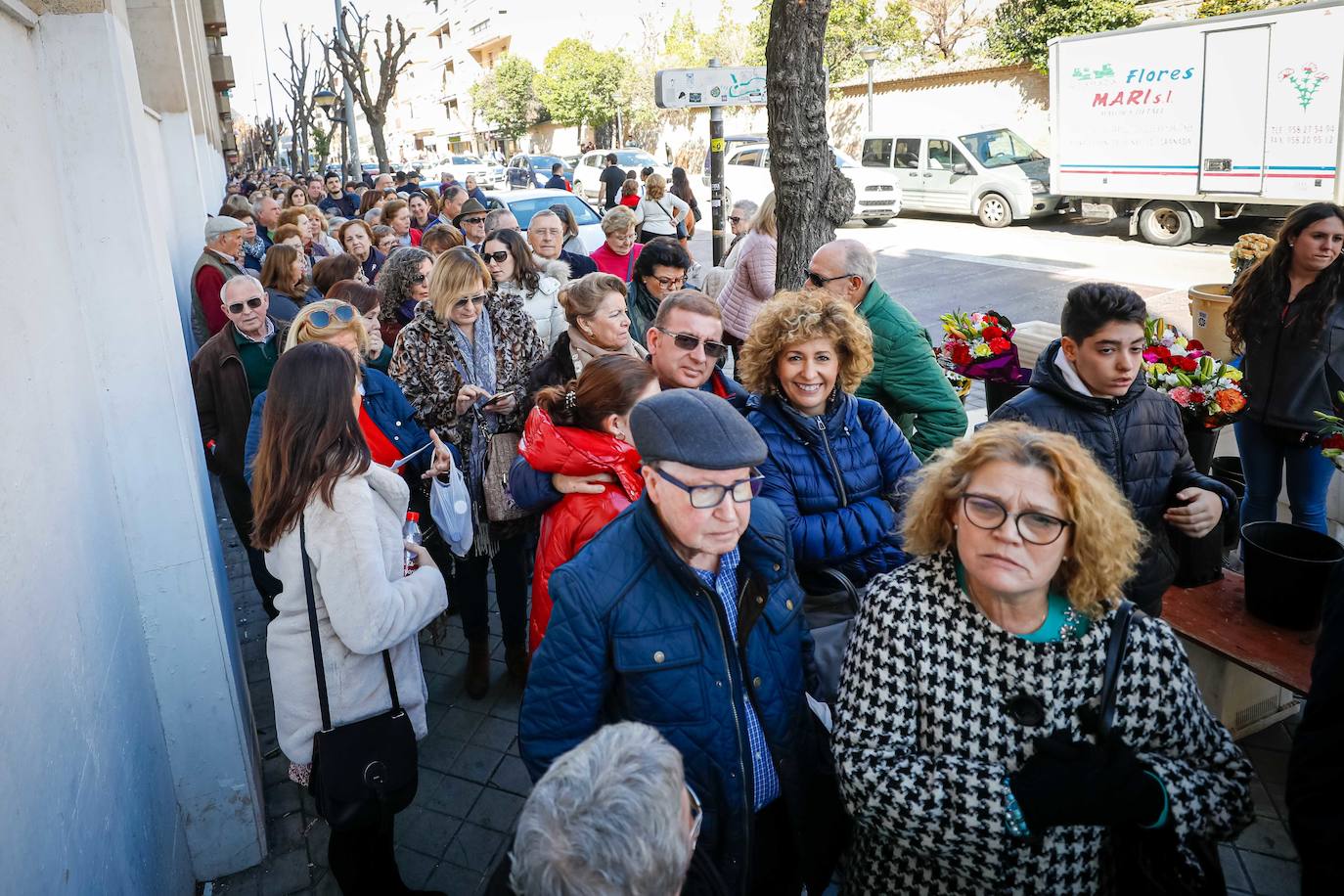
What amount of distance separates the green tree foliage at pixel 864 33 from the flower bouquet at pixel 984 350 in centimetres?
3059

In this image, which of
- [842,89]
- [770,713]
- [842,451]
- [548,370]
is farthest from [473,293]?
[842,89]

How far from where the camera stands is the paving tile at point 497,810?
344 cm

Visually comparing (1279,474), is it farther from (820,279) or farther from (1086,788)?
(1086,788)

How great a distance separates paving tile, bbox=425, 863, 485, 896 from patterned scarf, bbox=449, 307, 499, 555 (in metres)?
1.42

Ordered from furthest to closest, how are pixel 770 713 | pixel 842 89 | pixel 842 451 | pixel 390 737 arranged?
1. pixel 842 89
2. pixel 842 451
3. pixel 390 737
4. pixel 770 713

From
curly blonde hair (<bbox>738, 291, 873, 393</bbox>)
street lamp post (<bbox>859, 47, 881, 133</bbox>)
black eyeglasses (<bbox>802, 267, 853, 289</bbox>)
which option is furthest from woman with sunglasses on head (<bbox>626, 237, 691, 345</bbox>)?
street lamp post (<bbox>859, 47, 881, 133</bbox>)

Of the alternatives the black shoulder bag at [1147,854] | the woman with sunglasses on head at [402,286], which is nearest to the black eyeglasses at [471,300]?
the woman with sunglasses on head at [402,286]

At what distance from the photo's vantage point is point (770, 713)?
2.13 meters

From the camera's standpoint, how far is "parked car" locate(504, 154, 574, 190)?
88.5ft

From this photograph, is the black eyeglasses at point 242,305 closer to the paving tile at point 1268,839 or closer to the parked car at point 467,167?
the paving tile at point 1268,839

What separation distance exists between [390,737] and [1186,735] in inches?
78.7

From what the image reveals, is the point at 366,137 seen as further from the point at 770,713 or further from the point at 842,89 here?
the point at 770,713

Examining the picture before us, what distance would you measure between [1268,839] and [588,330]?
10.3 feet

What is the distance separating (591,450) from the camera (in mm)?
Result: 2865
